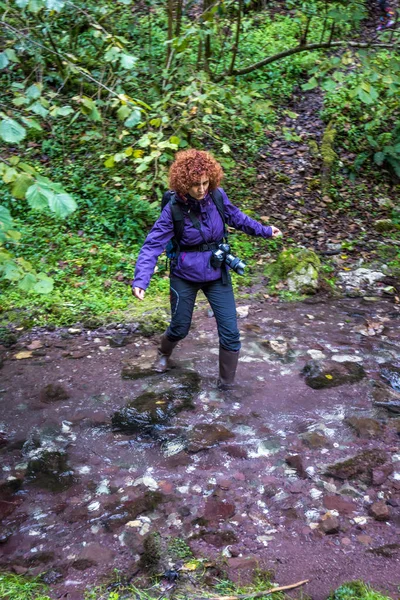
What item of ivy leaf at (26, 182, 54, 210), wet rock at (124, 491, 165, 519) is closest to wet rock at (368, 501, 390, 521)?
wet rock at (124, 491, 165, 519)

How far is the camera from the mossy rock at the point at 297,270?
668 cm

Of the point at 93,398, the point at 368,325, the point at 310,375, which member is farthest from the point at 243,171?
the point at 93,398

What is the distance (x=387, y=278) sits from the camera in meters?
6.99

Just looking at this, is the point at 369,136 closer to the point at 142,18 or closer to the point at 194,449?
the point at 142,18

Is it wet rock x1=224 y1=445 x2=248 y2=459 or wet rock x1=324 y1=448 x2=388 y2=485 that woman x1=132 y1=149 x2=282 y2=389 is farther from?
wet rock x1=324 y1=448 x2=388 y2=485

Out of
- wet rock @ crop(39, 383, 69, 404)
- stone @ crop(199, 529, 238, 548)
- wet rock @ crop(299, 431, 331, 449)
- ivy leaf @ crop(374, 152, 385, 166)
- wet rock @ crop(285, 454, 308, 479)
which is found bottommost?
wet rock @ crop(39, 383, 69, 404)

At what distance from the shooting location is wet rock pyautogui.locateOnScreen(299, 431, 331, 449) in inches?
157

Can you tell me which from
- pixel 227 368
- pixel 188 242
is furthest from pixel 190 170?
pixel 227 368

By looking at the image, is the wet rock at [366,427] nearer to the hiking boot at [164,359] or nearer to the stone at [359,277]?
the hiking boot at [164,359]

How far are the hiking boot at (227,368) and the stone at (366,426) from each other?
1.01 m

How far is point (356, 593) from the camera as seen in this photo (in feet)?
8.91

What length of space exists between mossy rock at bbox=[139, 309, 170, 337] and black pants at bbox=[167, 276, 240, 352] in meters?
1.37

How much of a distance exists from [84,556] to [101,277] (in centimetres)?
403

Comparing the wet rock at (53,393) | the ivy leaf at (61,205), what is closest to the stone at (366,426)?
the wet rock at (53,393)
